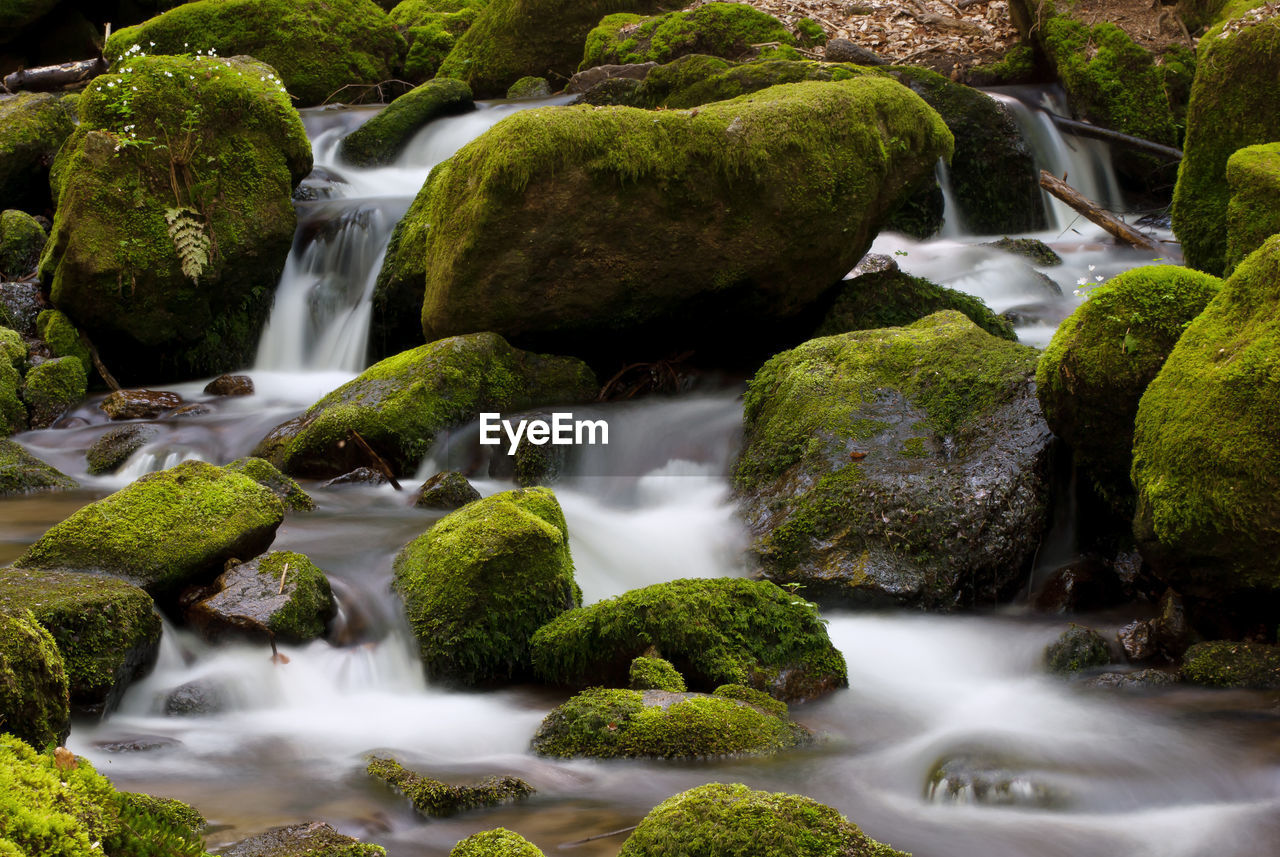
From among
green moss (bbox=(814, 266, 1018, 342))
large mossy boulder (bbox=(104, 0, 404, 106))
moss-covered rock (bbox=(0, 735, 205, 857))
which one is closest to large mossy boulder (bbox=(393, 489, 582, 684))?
moss-covered rock (bbox=(0, 735, 205, 857))

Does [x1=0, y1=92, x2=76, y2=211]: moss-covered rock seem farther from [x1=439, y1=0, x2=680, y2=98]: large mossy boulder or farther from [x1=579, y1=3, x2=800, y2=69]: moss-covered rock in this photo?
[x1=579, y1=3, x2=800, y2=69]: moss-covered rock

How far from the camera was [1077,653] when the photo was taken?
5102 mm

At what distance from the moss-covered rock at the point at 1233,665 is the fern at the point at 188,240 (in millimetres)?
8447

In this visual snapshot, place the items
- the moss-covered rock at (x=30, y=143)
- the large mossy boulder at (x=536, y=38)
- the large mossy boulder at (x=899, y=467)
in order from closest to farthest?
the large mossy boulder at (x=899, y=467)
the moss-covered rock at (x=30, y=143)
the large mossy boulder at (x=536, y=38)

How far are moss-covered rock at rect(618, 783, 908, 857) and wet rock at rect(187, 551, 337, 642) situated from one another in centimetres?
252

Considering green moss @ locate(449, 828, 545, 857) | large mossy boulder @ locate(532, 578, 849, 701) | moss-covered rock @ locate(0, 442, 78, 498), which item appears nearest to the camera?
green moss @ locate(449, 828, 545, 857)

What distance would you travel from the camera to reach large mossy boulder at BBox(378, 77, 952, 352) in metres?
8.12

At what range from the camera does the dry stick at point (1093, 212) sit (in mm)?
10555

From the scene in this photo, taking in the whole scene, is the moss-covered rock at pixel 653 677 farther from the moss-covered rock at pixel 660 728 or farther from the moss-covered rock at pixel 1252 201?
the moss-covered rock at pixel 1252 201

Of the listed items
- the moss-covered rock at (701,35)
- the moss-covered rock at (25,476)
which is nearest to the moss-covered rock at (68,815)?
the moss-covered rock at (25,476)

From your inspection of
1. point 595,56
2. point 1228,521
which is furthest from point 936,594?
point 595,56

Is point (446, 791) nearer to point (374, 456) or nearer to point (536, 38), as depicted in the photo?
point (374, 456)

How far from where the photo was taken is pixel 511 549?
16.7 ft

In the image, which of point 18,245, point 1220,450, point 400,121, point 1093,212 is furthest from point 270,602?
point 400,121
